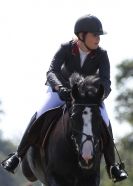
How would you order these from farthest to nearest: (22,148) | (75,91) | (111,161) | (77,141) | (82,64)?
(22,148) → (82,64) → (111,161) → (75,91) → (77,141)

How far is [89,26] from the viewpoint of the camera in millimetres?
15914

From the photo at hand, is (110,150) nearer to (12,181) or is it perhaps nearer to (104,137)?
(104,137)

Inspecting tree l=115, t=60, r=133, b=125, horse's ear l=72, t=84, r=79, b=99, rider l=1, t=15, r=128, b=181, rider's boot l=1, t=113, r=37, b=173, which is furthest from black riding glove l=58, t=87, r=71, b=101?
tree l=115, t=60, r=133, b=125

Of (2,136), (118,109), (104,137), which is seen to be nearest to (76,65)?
(104,137)

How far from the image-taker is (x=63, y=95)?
15.5 m

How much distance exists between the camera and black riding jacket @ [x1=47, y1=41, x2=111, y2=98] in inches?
633

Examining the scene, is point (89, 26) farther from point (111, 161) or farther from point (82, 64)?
point (111, 161)

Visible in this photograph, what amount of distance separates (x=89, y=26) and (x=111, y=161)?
221 centimetres

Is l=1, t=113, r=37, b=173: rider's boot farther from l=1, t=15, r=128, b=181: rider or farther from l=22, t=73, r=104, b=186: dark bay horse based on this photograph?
l=22, t=73, r=104, b=186: dark bay horse

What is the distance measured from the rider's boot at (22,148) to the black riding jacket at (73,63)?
0.91 m

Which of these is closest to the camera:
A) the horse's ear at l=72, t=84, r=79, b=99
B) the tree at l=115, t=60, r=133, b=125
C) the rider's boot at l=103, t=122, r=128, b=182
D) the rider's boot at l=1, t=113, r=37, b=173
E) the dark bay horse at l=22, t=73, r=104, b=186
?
the dark bay horse at l=22, t=73, r=104, b=186

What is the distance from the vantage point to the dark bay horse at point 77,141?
14508 millimetres

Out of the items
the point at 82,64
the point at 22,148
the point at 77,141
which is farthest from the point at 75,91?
the point at 22,148

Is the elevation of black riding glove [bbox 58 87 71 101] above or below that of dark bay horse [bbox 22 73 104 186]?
above
